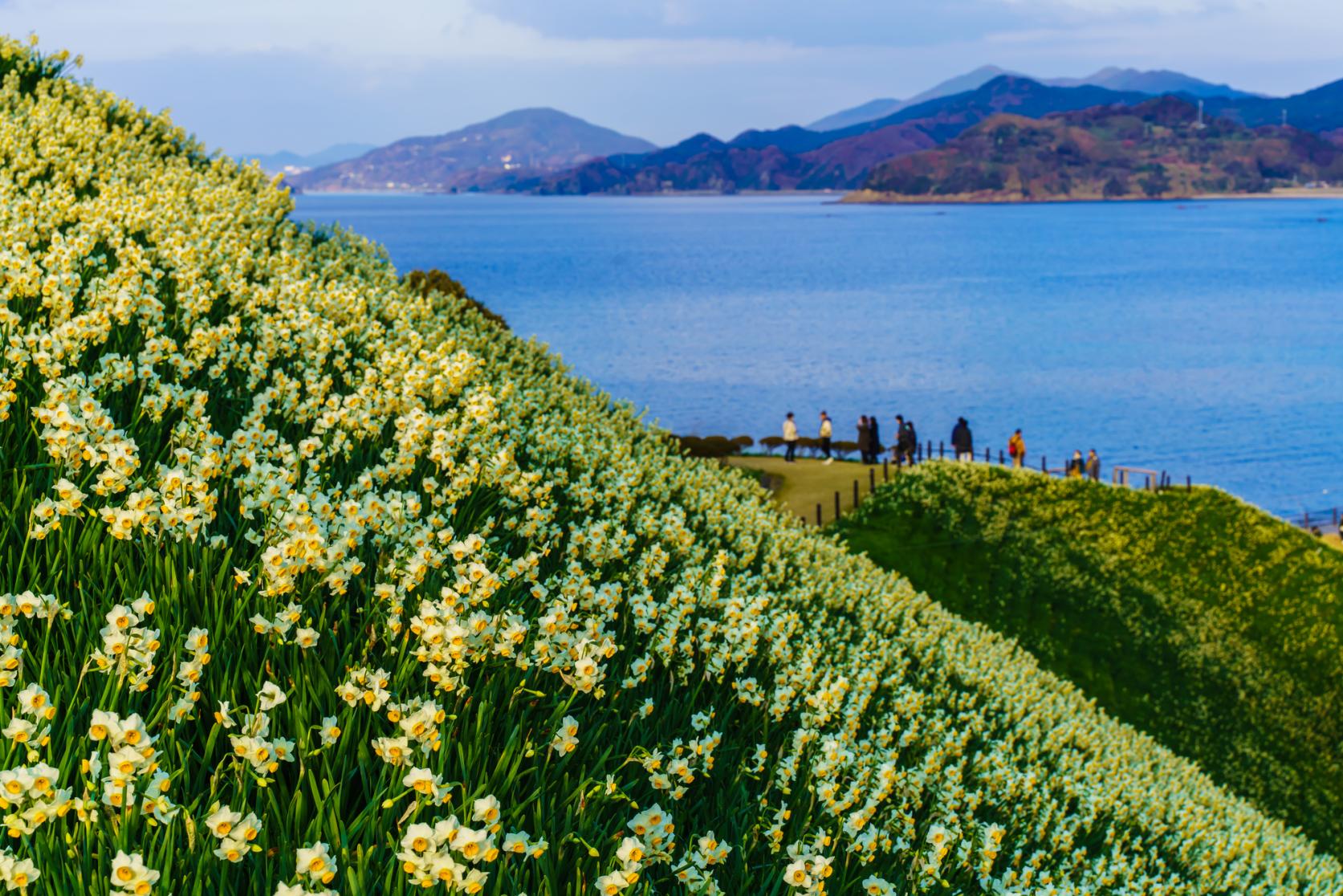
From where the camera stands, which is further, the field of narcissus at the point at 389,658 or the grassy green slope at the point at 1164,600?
the grassy green slope at the point at 1164,600

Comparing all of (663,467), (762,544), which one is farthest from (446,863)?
(663,467)

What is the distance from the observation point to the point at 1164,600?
96.3ft

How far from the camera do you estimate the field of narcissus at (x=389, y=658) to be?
4156 mm

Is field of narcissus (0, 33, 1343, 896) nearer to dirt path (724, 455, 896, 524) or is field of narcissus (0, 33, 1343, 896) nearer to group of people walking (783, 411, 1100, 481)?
dirt path (724, 455, 896, 524)

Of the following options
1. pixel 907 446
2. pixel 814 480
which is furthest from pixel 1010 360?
pixel 814 480

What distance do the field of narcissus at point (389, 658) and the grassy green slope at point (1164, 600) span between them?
50.7ft

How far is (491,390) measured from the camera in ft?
34.8

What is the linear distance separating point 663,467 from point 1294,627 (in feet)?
72.6

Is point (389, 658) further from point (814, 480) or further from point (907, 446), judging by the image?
point (907, 446)

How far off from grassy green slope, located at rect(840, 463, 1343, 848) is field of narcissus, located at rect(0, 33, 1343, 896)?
15.4 metres

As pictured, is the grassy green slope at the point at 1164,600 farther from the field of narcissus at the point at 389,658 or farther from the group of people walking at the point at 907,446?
the field of narcissus at the point at 389,658

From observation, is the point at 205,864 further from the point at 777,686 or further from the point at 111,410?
the point at 777,686

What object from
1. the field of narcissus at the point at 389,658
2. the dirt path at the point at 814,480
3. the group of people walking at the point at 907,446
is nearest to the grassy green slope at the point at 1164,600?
the dirt path at the point at 814,480

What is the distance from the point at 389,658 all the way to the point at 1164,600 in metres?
28.1
